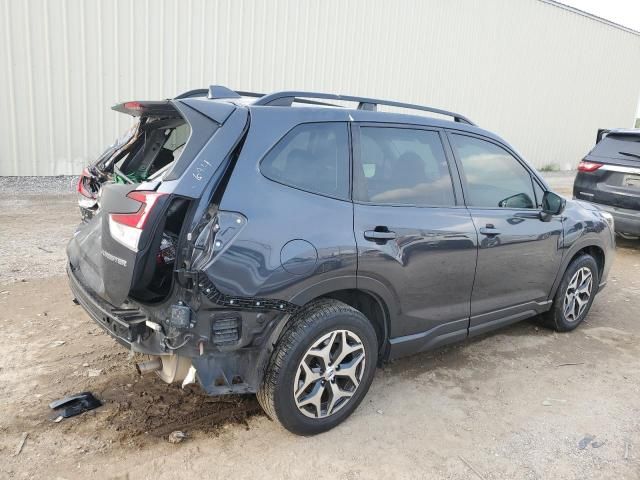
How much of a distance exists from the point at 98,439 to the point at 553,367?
3.19 meters

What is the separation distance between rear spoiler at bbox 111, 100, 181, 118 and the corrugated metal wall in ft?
22.4

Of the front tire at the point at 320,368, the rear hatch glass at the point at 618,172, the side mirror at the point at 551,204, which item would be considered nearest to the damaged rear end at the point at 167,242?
the front tire at the point at 320,368

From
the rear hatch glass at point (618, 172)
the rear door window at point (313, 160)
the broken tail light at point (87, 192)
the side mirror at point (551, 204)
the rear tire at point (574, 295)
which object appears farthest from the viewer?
the rear hatch glass at point (618, 172)

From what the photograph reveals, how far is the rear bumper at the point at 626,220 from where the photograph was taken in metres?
7.26

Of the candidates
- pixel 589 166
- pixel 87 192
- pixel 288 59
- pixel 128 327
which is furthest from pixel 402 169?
pixel 288 59

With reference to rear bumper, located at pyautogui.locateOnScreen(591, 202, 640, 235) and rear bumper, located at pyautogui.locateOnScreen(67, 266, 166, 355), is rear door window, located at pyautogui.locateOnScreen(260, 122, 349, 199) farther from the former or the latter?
rear bumper, located at pyautogui.locateOnScreen(591, 202, 640, 235)

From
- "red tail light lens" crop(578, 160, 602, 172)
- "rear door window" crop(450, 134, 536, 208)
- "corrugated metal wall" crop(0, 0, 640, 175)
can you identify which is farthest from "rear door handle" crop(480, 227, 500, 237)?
Answer: "corrugated metal wall" crop(0, 0, 640, 175)

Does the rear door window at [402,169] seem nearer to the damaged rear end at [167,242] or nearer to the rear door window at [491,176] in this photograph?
the rear door window at [491,176]

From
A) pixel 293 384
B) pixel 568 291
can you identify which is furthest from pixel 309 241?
pixel 568 291

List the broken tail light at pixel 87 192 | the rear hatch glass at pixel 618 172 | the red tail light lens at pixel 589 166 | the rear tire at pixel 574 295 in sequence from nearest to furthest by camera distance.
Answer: the broken tail light at pixel 87 192, the rear tire at pixel 574 295, the rear hatch glass at pixel 618 172, the red tail light lens at pixel 589 166

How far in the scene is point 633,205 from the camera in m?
7.27

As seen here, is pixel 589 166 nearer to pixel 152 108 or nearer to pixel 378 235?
pixel 378 235

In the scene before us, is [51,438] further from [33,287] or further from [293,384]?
[33,287]

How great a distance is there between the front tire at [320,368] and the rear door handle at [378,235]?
1.35 feet
